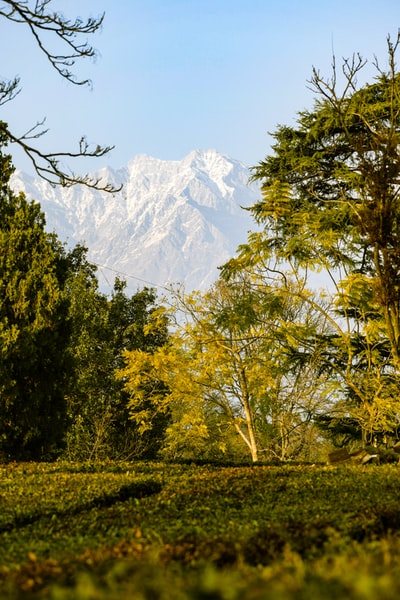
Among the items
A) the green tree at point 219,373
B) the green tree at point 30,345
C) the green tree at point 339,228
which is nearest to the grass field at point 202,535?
the green tree at point 30,345

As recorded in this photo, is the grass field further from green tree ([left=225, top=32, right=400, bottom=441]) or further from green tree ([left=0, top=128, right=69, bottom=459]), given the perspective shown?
green tree ([left=225, top=32, right=400, bottom=441])

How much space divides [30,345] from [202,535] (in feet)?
34.0

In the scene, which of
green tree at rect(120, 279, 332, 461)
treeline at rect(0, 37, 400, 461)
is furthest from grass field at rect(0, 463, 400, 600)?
green tree at rect(120, 279, 332, 461)

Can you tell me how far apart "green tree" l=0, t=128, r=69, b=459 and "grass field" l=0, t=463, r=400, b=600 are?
4237 mm

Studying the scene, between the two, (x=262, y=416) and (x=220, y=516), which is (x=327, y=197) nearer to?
(x=262, y=416)

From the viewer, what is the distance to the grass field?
303 cm

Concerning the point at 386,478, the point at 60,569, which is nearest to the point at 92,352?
the point at 386,478

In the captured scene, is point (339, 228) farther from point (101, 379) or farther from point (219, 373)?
point (101, 379)

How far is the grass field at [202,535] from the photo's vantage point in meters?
3.03

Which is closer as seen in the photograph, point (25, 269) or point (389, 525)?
point (389, 525)

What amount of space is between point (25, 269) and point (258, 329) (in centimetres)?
980

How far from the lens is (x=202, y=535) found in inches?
215

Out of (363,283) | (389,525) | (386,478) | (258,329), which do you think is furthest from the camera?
(258,329)

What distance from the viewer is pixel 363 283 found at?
1603cm
